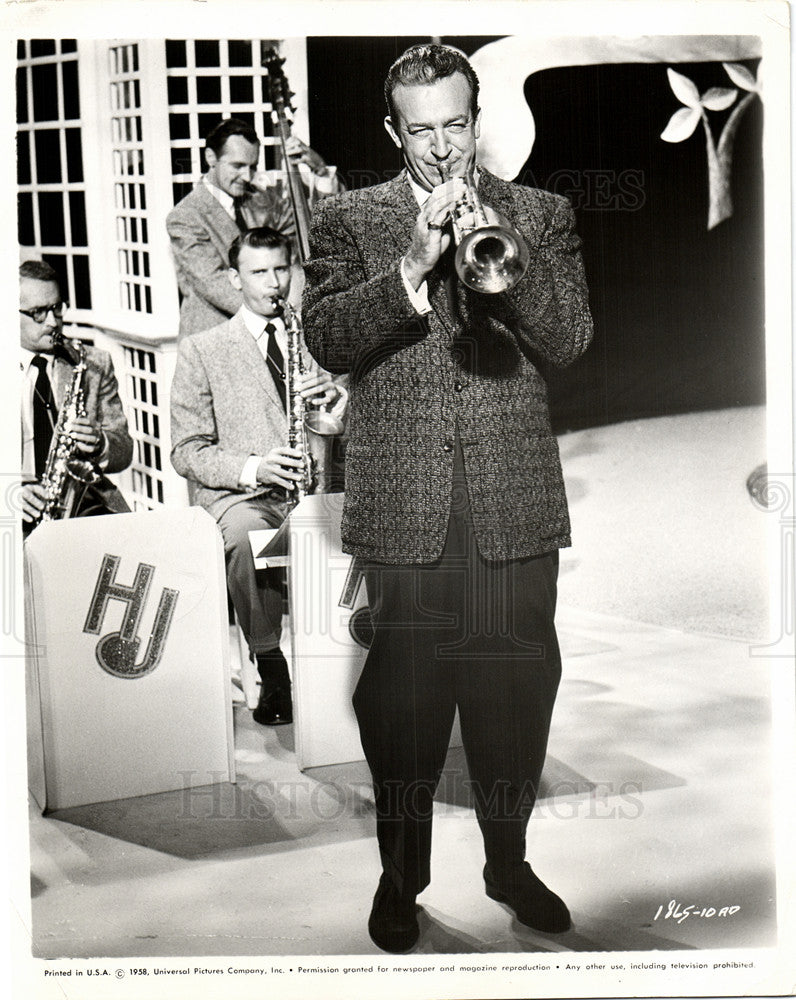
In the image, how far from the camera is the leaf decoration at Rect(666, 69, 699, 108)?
2814 millimetres

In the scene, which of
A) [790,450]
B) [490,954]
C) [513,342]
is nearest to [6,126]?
A: [513,342]

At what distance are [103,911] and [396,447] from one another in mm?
1264

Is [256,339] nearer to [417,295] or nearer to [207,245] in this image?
[207,245]

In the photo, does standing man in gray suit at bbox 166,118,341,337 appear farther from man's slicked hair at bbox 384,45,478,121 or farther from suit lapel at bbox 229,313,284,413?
man's slicked hair at bbox 384,45,478,121

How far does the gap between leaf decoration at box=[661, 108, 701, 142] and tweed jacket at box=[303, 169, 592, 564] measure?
0.37 meters

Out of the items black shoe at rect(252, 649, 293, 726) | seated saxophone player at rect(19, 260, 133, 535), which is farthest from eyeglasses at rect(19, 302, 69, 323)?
black shoe at rect(252, 649, 293, 726)

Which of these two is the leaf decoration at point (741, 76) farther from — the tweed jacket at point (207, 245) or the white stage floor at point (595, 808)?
the tweed jacket at point (207, 245)

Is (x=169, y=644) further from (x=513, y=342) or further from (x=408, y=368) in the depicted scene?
(x=513, y=342)

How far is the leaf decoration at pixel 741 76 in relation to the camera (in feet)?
9.29

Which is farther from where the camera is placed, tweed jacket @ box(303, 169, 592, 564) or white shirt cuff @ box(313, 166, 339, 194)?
white shirt cuff @ box(313, 166, 339, 194)

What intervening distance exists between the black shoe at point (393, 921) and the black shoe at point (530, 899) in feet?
0.62

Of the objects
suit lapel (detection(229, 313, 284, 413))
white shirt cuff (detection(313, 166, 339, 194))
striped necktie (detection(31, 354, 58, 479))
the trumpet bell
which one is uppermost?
white shirt cuff (detection(313, 166, 339, 194))

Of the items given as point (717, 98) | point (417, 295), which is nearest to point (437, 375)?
point (417, 295)

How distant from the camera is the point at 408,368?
104 inches
